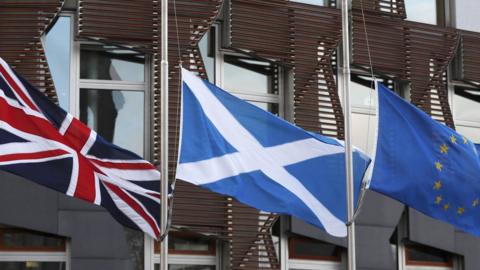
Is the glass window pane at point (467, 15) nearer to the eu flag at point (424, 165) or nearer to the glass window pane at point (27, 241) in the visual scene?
the eu flag at point (424, 165)

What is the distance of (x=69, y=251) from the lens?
22.6 metres

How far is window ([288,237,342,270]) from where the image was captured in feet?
80.0

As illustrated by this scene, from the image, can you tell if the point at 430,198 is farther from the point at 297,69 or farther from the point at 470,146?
the point at 297,69

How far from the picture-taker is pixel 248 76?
24609 mm

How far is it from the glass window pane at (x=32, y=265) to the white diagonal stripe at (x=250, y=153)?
187 inches

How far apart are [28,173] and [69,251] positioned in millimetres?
4662

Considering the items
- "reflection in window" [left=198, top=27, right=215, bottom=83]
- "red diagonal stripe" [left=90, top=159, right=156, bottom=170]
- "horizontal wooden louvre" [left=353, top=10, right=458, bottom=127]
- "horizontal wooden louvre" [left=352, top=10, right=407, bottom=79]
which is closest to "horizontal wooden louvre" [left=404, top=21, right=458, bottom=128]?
"horizontal wooden louvre" [left=353, top=10, right=458, bottom=127]

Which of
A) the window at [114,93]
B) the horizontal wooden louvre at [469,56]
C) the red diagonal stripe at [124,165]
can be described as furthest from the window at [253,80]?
the red diagonal stripe at [124,165]

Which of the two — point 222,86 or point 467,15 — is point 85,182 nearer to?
point 222,86

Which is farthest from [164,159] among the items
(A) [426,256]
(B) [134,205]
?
(A) [426,256]

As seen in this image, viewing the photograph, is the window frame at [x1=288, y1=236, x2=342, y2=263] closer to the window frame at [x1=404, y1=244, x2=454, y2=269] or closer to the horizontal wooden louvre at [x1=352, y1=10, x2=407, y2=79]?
the window frame at [x1=404, y1=244, x2=454, y2=269]

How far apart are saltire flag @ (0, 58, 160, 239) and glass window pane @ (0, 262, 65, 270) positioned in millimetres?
4275

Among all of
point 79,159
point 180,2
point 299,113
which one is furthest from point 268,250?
point 79,159

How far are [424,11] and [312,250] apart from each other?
532 cm
